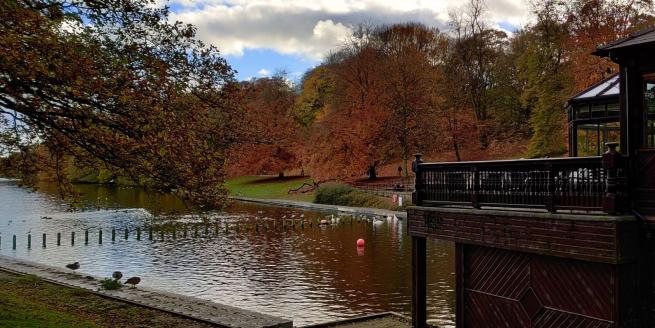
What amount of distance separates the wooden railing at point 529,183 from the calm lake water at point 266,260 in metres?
5.25

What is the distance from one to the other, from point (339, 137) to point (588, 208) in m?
49.5

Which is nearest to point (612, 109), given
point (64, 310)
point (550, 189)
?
point (550, 189)

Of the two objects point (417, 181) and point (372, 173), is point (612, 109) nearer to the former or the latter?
point (417, 181)

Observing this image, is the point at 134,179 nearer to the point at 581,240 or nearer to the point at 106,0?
the point at 106,0

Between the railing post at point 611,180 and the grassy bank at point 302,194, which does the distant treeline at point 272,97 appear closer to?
the grassy bank at point 302,194

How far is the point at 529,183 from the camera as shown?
11.5m

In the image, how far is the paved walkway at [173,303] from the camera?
50.2ft

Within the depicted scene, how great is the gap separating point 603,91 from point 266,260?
Result: 60.2 feet

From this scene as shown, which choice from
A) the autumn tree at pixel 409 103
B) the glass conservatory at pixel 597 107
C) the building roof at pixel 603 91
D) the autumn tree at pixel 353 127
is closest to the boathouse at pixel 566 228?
the building roof at pixel 603 91

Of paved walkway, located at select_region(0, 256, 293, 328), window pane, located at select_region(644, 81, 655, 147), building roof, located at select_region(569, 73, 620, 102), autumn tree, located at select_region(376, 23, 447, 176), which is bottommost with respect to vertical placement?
paved walkway, located at select_region(0, 256, 293, 328)

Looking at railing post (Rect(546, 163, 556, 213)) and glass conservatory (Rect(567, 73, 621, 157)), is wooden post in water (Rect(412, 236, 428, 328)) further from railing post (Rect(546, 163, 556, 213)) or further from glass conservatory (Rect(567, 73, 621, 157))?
glass conservatory (Rect(567, 73, 621, 157))

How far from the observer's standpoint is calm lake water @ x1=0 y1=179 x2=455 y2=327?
20219mm

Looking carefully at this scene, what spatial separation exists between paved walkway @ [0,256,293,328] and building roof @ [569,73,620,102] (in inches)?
398

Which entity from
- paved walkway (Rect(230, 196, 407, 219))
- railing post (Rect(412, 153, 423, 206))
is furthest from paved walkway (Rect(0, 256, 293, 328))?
paved walkway (Rect(230, 196, 407, 219))
